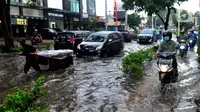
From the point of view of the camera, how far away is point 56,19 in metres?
47.7

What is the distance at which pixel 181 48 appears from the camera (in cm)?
1606

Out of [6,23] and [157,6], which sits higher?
[157,6]

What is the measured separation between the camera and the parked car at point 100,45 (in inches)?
619

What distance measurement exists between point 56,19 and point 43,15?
5576 millimetres

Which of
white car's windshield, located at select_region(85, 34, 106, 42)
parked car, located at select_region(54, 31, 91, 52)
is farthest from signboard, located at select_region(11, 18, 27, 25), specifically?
white car's windshield, located at select_region(85, 34, 106, 42)

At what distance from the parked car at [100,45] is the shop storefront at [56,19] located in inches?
1095

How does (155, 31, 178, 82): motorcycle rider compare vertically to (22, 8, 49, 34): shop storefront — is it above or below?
below

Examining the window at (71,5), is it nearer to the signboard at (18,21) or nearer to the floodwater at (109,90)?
the signboard at (18,21)

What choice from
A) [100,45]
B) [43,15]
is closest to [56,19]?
[43,15]

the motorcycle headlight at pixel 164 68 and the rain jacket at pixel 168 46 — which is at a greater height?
the rain jacket at pixel 168 46

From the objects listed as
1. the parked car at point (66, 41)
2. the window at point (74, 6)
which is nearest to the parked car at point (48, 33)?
the window at point (74, 6)

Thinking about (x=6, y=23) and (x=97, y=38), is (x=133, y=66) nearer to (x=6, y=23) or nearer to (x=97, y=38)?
(x=97, y=38)

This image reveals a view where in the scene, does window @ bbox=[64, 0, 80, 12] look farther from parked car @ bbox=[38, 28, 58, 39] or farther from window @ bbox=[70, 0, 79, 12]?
parked car @ bbox=[38, 28, 58, 39]

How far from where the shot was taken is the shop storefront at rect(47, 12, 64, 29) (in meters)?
45.1
